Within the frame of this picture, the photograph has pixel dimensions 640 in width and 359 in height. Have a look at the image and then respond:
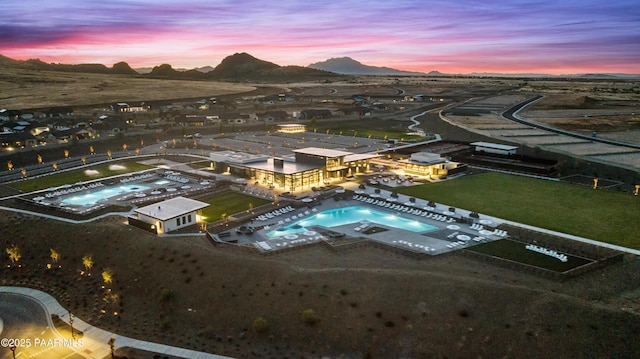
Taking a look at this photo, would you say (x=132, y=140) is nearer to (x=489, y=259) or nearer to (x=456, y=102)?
(x=489, y=259)

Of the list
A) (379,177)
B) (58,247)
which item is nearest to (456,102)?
(379,177)

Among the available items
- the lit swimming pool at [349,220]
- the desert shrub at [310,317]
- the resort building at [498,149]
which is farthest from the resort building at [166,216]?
the resort building at [498,149]

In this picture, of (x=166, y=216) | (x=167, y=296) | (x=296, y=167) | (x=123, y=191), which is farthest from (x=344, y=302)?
(x=123, y=191)

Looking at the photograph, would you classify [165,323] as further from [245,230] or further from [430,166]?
[430,166]

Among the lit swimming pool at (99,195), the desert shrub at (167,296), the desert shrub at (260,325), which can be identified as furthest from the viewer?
the lit swimming pool at (99,195)

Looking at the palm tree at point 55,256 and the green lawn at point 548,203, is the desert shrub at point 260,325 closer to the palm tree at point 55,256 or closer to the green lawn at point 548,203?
the palm tree at point 55,256

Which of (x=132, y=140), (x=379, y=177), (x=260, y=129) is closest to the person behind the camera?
(x=379, y=177)

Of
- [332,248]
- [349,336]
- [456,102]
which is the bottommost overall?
[349,336]
